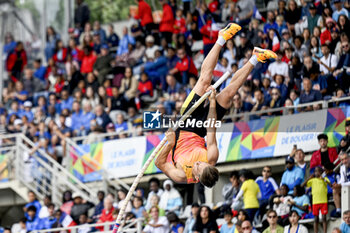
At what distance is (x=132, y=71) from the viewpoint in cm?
2444

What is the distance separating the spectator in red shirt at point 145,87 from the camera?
77.7 ft

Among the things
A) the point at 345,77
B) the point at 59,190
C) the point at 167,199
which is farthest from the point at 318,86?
the point at 59,190

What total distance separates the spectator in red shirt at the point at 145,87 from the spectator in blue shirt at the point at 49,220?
13.8 feet

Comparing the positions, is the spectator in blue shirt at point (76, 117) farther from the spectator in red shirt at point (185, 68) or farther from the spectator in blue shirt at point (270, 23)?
the spectator in blue shirt at point (270, 23)

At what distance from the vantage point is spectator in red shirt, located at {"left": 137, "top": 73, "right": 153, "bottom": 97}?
23.7m

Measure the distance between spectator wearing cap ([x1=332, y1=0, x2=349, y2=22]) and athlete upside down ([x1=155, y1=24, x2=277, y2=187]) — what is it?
682cm

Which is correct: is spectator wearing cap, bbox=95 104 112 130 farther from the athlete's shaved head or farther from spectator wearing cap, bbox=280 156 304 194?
the athlete's shaved head

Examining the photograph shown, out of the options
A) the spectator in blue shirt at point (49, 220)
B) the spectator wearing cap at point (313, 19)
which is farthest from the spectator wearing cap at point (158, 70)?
the spectator in blue shirt at point (49, 220)

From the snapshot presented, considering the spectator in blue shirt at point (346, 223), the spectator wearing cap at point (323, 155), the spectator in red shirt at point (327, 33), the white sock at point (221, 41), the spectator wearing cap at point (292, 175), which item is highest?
the spectator in red shirt at point (327, 33)

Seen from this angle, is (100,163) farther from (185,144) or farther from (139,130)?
(185,144)

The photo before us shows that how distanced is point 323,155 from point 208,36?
6431mm

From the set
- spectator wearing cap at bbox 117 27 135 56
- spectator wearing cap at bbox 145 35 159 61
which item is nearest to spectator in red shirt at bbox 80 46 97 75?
spectator wearing cap at bbox 117 27 135 56

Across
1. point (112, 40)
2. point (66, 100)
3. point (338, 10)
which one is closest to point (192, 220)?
point (338, 10)

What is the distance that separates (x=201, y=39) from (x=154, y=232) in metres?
7.17
